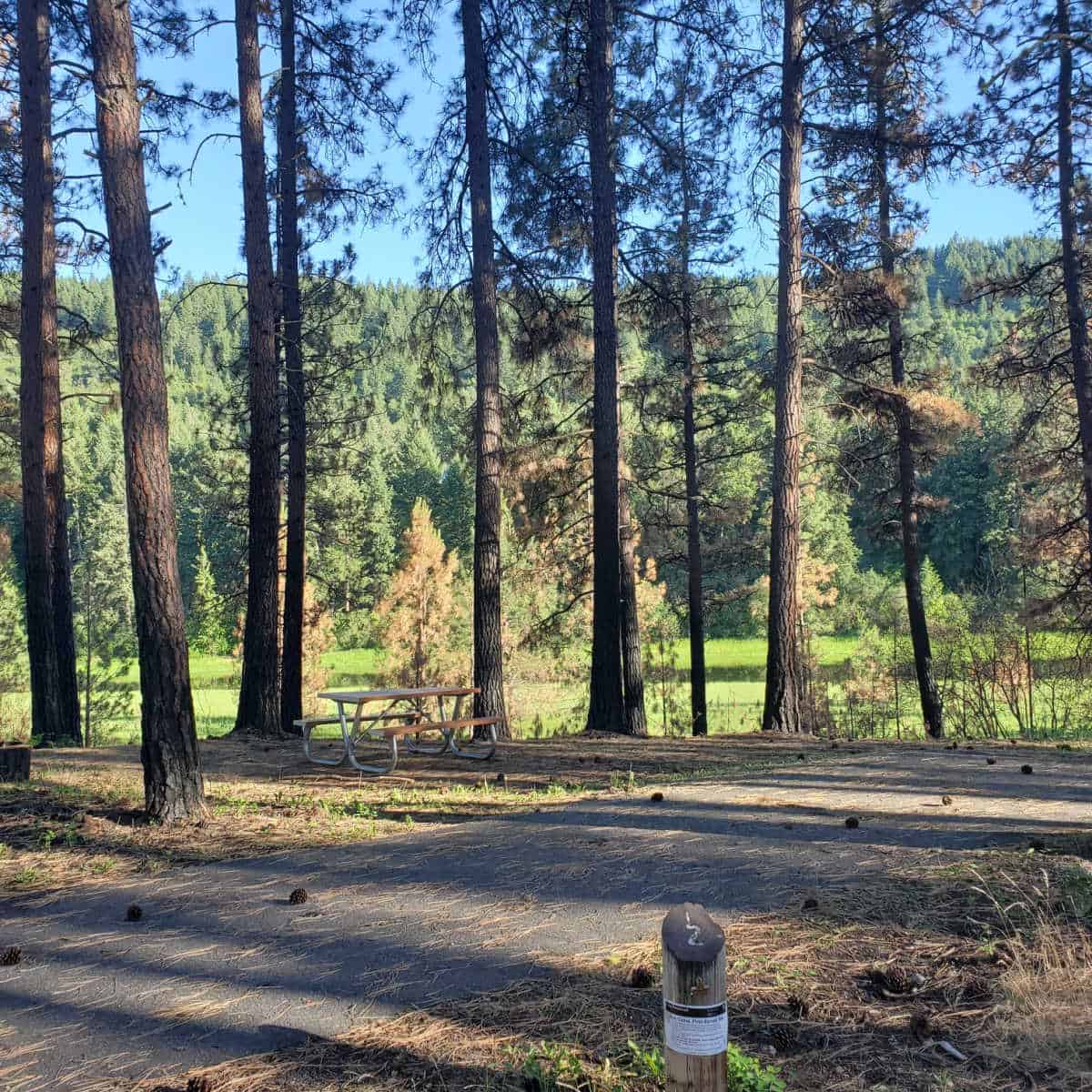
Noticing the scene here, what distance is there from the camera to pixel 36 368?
11.3 metres

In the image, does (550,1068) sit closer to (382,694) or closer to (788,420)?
(382,694)

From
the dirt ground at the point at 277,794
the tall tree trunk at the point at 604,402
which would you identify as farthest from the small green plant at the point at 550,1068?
the tall tree trunk at the point at 604,402

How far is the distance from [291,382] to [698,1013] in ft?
41.3

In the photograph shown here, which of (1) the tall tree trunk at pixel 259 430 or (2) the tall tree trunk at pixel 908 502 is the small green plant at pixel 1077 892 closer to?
(1) the tall tree trunk at pixel 259 430

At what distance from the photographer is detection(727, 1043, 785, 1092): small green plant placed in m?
2.35

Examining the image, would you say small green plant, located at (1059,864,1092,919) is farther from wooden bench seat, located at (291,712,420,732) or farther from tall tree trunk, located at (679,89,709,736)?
tall tree trunk, located at (679,89,709,736)

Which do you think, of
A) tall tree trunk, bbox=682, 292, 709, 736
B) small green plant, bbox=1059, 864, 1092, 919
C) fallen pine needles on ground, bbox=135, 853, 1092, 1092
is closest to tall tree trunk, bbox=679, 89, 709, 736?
tall tree trunk, bbox=682, 292, 709, 736

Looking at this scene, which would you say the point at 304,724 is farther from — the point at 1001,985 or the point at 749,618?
the point at 749,618

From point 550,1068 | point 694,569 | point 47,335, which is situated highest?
point 47,335

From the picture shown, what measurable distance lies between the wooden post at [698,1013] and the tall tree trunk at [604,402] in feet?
32.1

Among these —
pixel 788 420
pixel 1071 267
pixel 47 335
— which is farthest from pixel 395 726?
pixel 1071 267

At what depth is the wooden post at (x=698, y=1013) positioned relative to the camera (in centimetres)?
200

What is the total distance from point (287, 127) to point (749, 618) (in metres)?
47.4

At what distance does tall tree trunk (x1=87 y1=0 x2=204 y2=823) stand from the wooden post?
4.85 m
